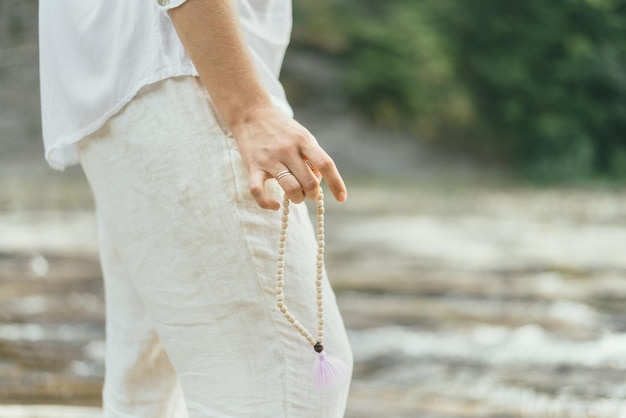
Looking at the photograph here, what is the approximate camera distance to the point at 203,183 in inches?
41.8

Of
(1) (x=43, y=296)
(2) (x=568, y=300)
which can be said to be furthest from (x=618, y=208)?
(1) (x=43, y=296)

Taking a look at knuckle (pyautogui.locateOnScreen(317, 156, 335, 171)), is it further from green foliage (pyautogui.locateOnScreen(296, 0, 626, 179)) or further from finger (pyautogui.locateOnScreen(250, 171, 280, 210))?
green foliage (pyautogui.locateOnScreen(296, 0, 626, 179))

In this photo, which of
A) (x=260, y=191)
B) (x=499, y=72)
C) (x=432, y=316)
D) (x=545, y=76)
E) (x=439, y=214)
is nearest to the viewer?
(x=260, y=191)

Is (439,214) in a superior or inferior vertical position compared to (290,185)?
superior

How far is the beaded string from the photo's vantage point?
1044mm

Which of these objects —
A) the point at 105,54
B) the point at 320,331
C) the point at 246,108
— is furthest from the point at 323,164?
the point at 105,54

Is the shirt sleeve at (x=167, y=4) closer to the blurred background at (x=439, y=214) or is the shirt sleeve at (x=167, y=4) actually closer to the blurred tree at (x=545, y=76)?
the blurred background at (x=439, y=214)

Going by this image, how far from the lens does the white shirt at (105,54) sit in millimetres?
1089

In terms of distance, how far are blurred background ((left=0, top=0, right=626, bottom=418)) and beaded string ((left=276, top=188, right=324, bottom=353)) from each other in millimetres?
1898

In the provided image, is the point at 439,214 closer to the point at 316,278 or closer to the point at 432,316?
the point at 432,316

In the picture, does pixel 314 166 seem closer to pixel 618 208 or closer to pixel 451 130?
pixel 618 208

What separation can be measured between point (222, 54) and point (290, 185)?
0.56 ft

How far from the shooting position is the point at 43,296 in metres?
4.81

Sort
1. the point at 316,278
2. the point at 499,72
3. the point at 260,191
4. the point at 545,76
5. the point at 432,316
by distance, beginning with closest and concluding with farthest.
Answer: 1. the point at 260,191
2. the point at 316,278
3. the point at 432,316
4. the point at 499,72
5. the point at 545,76
